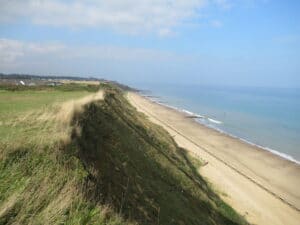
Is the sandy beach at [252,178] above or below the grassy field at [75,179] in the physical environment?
below

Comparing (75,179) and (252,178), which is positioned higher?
(75,179)

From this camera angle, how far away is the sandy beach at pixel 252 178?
914 inches

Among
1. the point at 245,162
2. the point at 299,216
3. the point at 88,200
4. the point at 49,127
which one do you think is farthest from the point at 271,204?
the point at 88,200

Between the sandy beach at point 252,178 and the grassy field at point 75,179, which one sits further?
the sandy beach at point 252,178

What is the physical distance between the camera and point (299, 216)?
24.1 m

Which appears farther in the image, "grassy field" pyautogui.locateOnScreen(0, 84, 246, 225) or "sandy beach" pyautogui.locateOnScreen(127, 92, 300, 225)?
"sandy beach" pyautogui.locateOnScreen(127, 92, 300, 225)

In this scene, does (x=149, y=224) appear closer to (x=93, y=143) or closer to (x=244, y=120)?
(x=93, y=143)

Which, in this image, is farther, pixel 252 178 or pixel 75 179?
pixel 252 178

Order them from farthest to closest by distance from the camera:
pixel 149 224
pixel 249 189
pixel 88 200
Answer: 1. pixel 249 189
2. pixel 149 224
3. pixel 88 200

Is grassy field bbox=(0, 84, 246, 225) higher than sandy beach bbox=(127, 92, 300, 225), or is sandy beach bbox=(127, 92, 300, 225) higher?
grassy field bbox=(0, 84, 246, 225)

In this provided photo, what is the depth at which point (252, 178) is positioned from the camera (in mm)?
32438

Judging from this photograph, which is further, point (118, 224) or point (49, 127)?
point (49, 127)

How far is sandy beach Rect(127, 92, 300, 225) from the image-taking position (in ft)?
76.2

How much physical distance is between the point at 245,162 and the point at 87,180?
3247 cm
